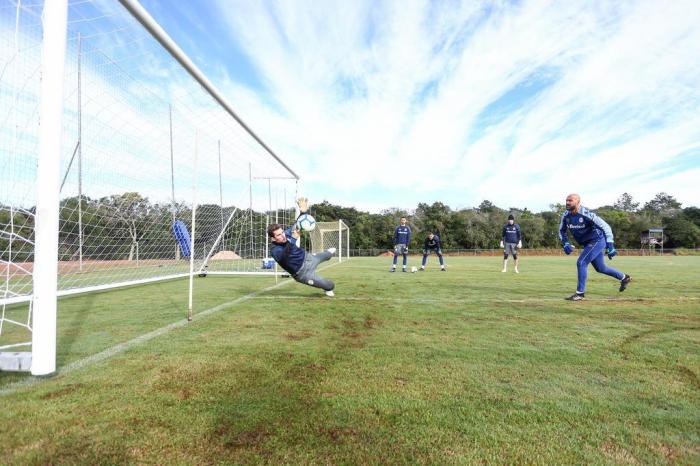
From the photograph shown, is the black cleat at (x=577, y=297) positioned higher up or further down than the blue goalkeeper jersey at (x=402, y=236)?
further down

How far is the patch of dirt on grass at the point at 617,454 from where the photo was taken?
6.24 feet

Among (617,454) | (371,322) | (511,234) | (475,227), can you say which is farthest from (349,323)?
(475,227)

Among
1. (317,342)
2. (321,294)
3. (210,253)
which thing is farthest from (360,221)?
(317,342)

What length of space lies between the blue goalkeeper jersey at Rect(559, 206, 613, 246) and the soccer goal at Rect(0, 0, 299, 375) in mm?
7052

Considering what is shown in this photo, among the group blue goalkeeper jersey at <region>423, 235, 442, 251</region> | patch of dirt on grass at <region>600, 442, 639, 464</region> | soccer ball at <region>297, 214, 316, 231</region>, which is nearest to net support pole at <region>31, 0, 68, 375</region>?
patch of dirt on grass at <region>600, 442, 639, 464</region>

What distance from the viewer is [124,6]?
4.19 meters

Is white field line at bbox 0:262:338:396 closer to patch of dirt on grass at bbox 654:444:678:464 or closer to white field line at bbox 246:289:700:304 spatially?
white field line at bbox 246:289:700:304

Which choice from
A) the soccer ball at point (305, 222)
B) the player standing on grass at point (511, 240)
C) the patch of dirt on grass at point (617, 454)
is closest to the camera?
the patch of dirt on grass at point (617, 454)

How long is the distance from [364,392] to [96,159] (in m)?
6.31

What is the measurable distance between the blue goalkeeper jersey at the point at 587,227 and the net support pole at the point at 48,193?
27.5ft

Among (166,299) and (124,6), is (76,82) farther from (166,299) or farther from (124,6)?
(166,299)

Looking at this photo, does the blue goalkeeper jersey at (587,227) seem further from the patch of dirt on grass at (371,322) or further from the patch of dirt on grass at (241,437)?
the patch of dirt on grass at (241,437)

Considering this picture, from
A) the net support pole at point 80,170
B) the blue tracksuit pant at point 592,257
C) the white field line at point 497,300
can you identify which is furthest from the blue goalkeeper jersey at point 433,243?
the net support pole at point 80,170

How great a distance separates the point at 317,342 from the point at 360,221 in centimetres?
6096
